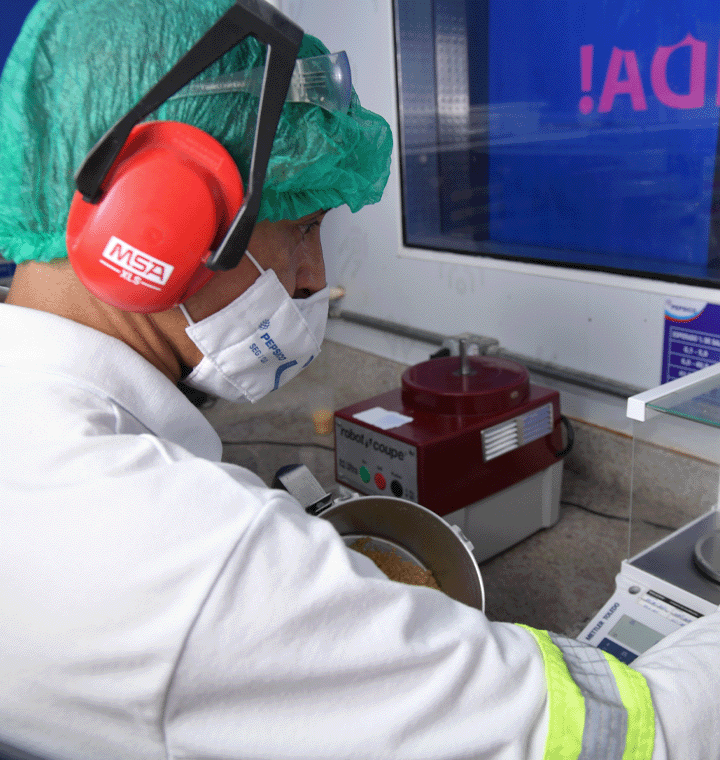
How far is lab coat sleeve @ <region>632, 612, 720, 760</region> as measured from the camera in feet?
1.51

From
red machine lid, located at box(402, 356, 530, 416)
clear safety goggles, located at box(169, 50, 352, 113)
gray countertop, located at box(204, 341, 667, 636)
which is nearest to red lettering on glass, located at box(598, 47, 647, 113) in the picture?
red machine lid, located at box(402, 356, 530, 416)

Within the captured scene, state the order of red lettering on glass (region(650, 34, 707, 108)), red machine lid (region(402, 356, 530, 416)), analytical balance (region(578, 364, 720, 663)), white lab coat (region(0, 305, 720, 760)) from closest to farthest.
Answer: white lab coat (region(0, 305, 720, 760)) < analytical balance (region(578, 364, 720, 663)) < red lettering on glass (region(650, 34, 707, 108)) < red machine lid (region(402, 356, 530, 416))

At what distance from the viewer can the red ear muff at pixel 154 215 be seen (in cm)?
48

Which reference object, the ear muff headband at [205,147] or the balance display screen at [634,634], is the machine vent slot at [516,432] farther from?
the ear muff headband at [205,147]

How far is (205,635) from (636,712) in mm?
292

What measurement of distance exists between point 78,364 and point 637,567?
2.19 ft

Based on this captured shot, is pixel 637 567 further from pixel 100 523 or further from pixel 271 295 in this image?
pixel 100 523

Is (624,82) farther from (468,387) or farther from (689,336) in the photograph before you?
(468,387)

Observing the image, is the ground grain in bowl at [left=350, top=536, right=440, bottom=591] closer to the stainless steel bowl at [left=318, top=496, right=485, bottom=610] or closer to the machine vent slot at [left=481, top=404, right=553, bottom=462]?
the stainless steel bowl at [left=318, top=496, right=485, bottom=610]

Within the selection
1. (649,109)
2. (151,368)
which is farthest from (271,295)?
(649,109)

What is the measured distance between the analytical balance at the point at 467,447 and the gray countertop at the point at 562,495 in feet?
0.17

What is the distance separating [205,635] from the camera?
1.25 ft

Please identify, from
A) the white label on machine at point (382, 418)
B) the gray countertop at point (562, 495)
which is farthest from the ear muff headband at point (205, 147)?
the gray countertop at point (562, 495)

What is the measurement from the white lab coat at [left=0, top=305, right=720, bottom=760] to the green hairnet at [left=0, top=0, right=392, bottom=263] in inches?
7.8
